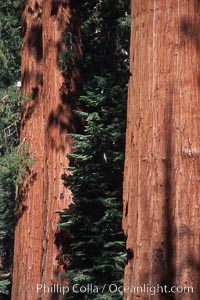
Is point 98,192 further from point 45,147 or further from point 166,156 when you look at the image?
point 166,156

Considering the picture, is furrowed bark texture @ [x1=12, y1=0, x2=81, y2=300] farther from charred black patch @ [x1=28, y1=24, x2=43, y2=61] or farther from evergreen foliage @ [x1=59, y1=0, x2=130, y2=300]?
evergreen foliage @ [x1=59, y1=0, x2=130, y2=300]

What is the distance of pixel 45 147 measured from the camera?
7.52m

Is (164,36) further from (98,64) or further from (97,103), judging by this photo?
(98,64)

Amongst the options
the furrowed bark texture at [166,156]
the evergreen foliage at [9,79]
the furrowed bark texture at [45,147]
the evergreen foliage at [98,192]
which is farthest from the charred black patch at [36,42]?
the furrowed bark texture at [166,156]

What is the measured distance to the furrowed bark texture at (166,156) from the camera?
2363mm

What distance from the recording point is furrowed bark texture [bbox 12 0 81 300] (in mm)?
7066

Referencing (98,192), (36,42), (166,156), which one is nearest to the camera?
(166,156)

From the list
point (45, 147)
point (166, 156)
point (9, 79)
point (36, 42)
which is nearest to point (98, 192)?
point (45, 147)

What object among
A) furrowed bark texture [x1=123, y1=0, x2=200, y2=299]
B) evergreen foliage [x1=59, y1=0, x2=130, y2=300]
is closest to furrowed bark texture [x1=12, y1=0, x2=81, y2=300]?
evergreen foliage [x1=59, y1=0, x2=130, y2=300]

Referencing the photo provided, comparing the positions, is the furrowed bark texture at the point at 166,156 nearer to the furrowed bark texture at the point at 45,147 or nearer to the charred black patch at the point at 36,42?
the furrowed bark texture at the point at 45,147

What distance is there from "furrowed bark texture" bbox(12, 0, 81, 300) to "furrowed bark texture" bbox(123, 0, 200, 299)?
179 inches

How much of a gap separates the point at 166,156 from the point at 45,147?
17.0 ft

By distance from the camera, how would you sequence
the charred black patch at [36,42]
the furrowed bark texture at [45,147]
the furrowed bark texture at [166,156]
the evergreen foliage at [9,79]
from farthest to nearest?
1. the charred black patch at [36,42]
2. the evergreen foliage at [9,79]
3. the furrowed bark texture at [45,147]
4. the furrowed bark texture at [166,156]

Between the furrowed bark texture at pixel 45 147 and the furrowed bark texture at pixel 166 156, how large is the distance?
4538 millimetres
